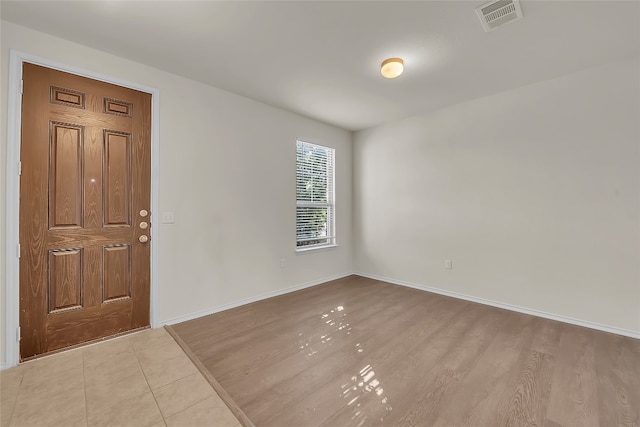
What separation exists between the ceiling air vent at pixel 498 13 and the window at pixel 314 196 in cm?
266

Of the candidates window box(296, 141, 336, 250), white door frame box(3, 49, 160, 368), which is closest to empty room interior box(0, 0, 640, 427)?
white door frame box(3, 49, 160, 368)

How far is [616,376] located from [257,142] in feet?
13.1

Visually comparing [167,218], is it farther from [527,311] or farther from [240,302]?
[527,311]

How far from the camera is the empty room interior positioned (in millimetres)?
1801

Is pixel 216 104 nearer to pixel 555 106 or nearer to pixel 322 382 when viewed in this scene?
pixel 322 382

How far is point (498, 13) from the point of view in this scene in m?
1.94

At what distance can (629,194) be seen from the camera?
2533 mm

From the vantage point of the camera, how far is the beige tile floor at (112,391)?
1.52 metres

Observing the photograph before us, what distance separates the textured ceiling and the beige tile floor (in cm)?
266

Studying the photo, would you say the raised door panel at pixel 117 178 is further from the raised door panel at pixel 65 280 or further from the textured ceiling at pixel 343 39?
the textured ceiling at pixel 343 39

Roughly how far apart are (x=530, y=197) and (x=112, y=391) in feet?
14.1

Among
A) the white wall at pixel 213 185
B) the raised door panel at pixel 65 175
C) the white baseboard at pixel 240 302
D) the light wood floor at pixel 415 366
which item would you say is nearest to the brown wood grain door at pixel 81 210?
the raised door panel at pixel 65 175

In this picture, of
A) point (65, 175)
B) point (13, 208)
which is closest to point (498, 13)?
point (65, 175)

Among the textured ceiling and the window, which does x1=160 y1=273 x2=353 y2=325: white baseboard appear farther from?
the textured ceiling
